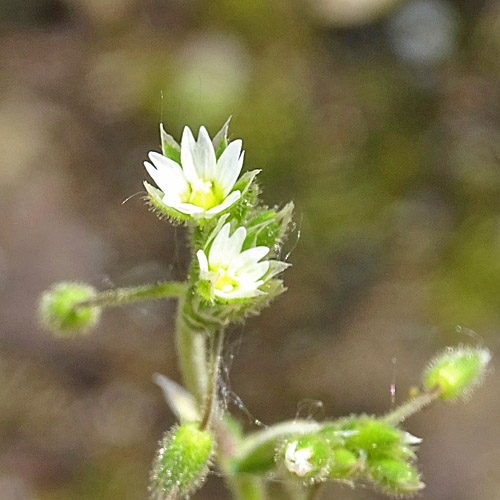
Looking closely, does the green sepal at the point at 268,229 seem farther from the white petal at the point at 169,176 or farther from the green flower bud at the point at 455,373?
the green flower bud at the point at 455,373

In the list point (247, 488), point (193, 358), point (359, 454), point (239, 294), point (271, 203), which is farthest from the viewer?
point (271, 203)

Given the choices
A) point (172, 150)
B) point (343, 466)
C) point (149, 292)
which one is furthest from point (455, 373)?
point (172, 150)

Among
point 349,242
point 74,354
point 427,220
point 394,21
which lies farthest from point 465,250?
point 74,354

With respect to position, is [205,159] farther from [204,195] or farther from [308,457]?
[308,457]

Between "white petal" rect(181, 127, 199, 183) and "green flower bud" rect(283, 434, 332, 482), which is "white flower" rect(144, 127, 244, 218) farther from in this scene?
"green flower bud" rect(283, 434, 332, 482)

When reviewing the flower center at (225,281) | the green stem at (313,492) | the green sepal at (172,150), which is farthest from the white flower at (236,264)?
the green stem at (313,492)

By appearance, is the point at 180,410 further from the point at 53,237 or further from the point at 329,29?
the point at 329,29
